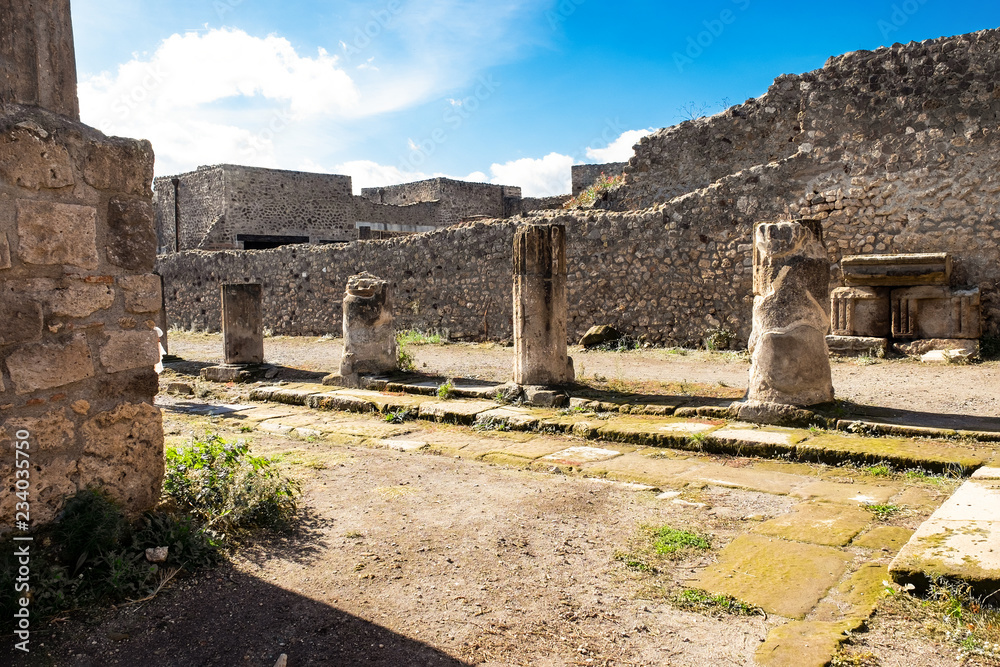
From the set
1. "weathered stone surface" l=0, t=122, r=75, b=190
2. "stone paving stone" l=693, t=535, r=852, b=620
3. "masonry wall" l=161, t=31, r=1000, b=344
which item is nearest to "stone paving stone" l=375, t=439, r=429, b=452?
"stone paving stone" l=693, t=535, r=852, b=620

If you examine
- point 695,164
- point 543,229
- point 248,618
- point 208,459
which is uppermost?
point 695,164

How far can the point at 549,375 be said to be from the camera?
7746 millimetres

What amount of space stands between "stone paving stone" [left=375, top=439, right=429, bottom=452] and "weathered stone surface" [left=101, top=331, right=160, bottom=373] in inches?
110

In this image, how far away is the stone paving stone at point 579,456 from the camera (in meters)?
5.36

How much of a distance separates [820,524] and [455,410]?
403 centimetres

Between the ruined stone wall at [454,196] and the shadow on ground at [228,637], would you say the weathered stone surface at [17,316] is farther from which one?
the ruined stone wall at [454,196]

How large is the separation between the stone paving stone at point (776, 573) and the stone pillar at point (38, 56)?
11.7ft

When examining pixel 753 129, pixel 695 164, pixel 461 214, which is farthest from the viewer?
pixel 461 214

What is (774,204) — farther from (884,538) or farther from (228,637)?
(228,637)

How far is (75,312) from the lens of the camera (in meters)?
3.11

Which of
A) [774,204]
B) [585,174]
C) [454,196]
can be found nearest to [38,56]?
[774,204]

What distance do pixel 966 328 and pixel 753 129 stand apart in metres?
5.42

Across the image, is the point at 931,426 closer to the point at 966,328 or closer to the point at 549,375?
the point at 549,375

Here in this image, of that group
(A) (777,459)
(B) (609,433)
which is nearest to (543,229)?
(B) (609,433)
